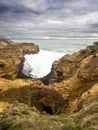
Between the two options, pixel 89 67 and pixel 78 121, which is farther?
pixel 89 67

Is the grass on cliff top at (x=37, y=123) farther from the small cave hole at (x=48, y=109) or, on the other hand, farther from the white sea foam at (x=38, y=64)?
the white sea foam at (x=38, y=64)

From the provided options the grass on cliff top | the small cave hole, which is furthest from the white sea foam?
the grass on cliff top

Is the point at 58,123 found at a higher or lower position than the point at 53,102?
higher

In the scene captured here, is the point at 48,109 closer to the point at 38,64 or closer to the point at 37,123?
the point at 37,123

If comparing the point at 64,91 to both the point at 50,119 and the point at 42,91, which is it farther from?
the point at 50,119

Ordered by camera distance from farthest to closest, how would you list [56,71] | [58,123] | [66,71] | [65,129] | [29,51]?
[29,51]
[56,71]
[66,71]
[58,123]
[65,129]

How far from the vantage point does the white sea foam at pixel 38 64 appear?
202 feet

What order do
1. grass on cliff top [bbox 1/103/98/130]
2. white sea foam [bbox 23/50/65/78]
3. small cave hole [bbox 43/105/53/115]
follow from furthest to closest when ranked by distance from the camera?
white sea foam [bbox 23/50/65/78] → small cave hole [bbox 43/105/53/115] → grass on cliff top [bbox 1/103/98/130]

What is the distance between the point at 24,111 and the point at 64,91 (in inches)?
496

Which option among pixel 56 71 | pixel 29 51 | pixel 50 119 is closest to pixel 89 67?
pixel 56 71

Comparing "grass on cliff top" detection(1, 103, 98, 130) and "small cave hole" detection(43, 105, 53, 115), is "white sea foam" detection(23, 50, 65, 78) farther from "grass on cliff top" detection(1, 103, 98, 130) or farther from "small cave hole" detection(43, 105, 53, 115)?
"grass on cliff top" detection(1, 103, 98, 130)

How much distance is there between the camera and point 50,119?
44.5 ft

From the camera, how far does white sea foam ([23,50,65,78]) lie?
61700mm

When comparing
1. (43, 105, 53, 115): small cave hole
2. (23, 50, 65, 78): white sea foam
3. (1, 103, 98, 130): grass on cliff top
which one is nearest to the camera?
(1, 103, 98, 130): grass on cliff top
